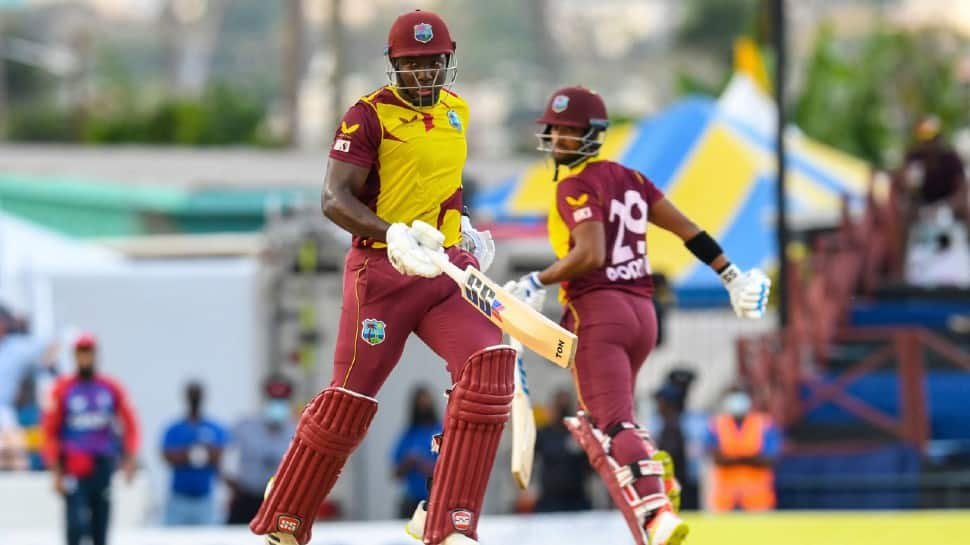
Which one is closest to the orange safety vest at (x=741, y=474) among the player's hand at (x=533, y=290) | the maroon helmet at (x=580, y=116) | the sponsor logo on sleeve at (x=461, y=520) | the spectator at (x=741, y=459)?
the spectator at (x=741, y=459)

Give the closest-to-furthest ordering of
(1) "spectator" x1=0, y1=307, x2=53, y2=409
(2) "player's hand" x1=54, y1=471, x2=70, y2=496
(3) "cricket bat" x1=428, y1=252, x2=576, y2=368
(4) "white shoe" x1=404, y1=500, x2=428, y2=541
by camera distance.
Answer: (3) "cricket bat" x1=428, y1=252, x2=576, y2=368, (4) "white shoe" x1=404, y1=500, x2=428, y2=541, (2) "player's hand" x1=54, y1=471, x2=70, y2=496, (1) "spectator" x1=0, y1=307, x2=53, y2=409

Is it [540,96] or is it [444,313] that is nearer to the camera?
[444,313]

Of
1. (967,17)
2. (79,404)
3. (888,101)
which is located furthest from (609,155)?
(967,17)

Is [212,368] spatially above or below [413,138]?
below

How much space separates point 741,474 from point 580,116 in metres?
6.52

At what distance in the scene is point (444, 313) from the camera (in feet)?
25.8

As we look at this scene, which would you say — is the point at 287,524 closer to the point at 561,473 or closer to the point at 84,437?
the point at 84,437

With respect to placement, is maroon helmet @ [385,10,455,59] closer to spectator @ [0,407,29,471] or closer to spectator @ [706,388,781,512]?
spectator @ [706,388,781,512]

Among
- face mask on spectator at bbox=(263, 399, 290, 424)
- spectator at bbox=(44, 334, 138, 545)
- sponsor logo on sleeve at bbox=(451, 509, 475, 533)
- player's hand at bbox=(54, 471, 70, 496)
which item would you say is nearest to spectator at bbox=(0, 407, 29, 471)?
face mask on spectator at bbox=(263, 399, 290, 424)

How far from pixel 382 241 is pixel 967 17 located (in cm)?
8623

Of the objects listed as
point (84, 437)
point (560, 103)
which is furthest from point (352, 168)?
point (84, 437)

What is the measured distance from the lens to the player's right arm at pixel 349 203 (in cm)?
764

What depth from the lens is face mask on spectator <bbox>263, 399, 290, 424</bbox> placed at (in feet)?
49.1

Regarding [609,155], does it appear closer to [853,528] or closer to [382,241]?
[853,528]
